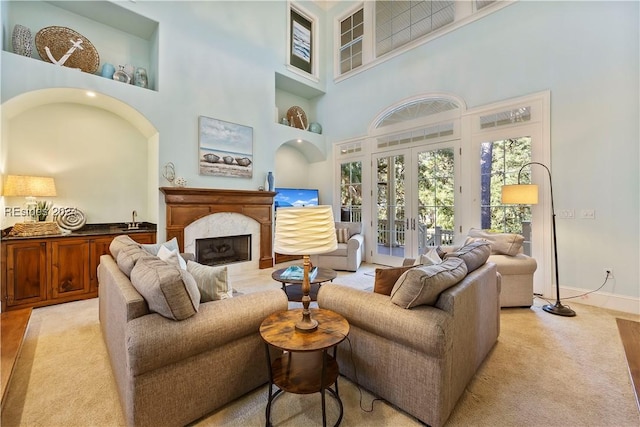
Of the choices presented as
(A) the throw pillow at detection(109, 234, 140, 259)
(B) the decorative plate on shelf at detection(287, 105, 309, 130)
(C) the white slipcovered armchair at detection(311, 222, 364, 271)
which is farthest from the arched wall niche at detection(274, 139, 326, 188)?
(A) the throw pillow at detection(109, 234, 140, 259)

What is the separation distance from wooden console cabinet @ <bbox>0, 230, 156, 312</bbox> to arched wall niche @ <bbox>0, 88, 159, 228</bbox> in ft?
2.20

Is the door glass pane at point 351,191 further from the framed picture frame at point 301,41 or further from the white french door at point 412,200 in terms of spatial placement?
the framed picture frame at point 301,41

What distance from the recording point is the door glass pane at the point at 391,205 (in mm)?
5285

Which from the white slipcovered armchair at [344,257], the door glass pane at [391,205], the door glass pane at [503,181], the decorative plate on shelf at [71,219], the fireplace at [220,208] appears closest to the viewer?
the decorative plate on shelf at [71,219]

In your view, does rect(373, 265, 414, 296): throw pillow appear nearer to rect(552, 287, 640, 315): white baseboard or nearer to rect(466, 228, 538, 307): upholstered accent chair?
rect(466, 228, 538, 307): upholstered accent chair

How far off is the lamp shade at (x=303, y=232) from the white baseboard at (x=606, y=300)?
380 centimetres

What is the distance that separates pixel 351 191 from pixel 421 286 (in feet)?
15.7

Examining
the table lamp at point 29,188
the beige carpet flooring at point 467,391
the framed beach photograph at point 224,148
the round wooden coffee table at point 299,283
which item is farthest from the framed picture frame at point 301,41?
the beige carpet flooring at point 467,391

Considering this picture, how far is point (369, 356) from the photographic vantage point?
5.61 ft

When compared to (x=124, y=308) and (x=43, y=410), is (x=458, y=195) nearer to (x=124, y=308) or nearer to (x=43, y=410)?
(x=124, y=308)

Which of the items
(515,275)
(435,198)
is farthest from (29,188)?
(515,275)

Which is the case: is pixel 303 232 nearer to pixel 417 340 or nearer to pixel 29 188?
pixel 417 340

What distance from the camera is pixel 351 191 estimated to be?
244 inches

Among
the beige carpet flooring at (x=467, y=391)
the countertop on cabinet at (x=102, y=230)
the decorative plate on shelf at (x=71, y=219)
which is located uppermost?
the decorative plate on shelf at (x=71, y=219)
